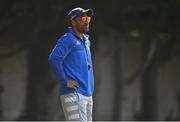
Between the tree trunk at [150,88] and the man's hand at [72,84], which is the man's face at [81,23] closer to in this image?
the man's hand at [72,84]

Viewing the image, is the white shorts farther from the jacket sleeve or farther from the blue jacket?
the jacket sleeve

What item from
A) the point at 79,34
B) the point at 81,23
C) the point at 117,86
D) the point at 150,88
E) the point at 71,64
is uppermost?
the point at 81,23

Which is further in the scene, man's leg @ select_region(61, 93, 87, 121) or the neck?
the neck

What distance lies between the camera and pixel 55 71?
25.9ft

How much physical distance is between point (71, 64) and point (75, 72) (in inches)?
3.7

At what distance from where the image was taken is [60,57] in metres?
7.90

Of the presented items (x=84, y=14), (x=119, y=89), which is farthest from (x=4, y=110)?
(x=84, y=14)

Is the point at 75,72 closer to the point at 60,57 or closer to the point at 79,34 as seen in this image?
the point at 60,57

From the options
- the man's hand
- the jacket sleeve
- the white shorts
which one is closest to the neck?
the jacket sleeve

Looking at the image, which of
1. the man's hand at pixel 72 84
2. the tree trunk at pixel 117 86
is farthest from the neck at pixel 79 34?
the tree trunk at pixel 117 86

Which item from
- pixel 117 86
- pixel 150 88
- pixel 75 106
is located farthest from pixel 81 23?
pixel 117 86

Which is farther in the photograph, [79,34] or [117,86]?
[117,86]

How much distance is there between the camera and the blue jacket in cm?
790

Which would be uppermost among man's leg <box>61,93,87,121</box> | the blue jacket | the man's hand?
the blue jacket
